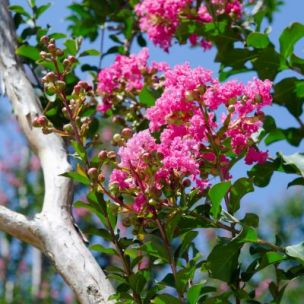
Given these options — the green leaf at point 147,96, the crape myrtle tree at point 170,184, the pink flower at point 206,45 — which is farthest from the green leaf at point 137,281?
the pink flower at point 206,45

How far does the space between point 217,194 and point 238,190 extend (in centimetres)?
9

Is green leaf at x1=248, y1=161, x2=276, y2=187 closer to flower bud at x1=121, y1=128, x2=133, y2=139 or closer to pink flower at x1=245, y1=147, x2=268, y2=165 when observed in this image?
pink flower at x1=245, y1=147, x2=268, y2=165

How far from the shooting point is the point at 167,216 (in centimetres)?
101

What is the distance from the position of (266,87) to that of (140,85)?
1.82 ft

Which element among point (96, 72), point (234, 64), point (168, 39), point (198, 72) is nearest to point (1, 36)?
point (96, 72)

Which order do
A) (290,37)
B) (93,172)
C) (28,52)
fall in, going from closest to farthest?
(93,172) → (290,37) → (28,52)

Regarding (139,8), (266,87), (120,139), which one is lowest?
(120,139)

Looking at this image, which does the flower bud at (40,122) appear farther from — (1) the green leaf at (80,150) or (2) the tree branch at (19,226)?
(2) the tree branch at (19,226)

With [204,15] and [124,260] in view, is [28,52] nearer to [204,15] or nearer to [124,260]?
[204,15]

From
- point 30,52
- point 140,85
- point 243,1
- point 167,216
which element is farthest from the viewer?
point 243,1

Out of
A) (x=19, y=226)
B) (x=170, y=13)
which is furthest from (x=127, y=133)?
(x=170, y=13)

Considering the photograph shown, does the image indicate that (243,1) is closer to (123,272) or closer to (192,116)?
(192,116)

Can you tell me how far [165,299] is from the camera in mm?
1014

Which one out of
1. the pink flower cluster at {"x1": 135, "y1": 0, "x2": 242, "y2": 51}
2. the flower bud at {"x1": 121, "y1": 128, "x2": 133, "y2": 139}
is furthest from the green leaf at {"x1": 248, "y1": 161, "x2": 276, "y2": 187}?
the pink flower cluster at {"x1": 135, "y1": 0, "x2": 242, "y2": 51}
